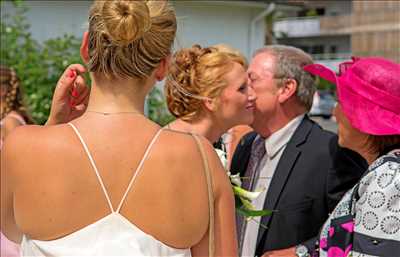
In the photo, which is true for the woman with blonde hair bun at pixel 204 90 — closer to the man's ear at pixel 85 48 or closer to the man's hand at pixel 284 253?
the man's hand at pixel 284 253

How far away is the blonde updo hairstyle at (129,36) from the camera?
5.98 feet

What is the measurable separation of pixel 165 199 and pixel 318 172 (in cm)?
162

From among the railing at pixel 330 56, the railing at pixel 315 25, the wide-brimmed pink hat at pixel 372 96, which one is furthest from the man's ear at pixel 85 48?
the railing at pixel 330 56

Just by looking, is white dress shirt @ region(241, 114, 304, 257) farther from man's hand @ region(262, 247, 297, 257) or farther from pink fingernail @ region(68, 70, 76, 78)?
pink fingernail @ region(68, 70, 76, 78)

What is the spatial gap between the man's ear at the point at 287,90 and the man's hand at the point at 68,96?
1.41m

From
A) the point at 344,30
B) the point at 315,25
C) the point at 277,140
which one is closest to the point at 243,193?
the point at 277,140

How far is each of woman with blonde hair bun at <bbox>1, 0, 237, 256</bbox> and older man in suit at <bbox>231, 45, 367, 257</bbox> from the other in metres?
1.26

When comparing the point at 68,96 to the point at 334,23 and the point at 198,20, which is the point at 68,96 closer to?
the point at 198,20

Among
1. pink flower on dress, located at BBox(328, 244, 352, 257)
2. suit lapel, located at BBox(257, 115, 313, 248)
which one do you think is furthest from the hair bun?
suit lapel, located at BBox(257, 115, 313, 248)

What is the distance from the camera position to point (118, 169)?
1.83 metres

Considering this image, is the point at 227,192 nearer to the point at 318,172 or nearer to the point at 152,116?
the point at 318,172

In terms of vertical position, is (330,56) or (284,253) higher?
(284,253)

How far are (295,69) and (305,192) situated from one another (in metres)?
0.70

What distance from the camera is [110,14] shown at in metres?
1.83
